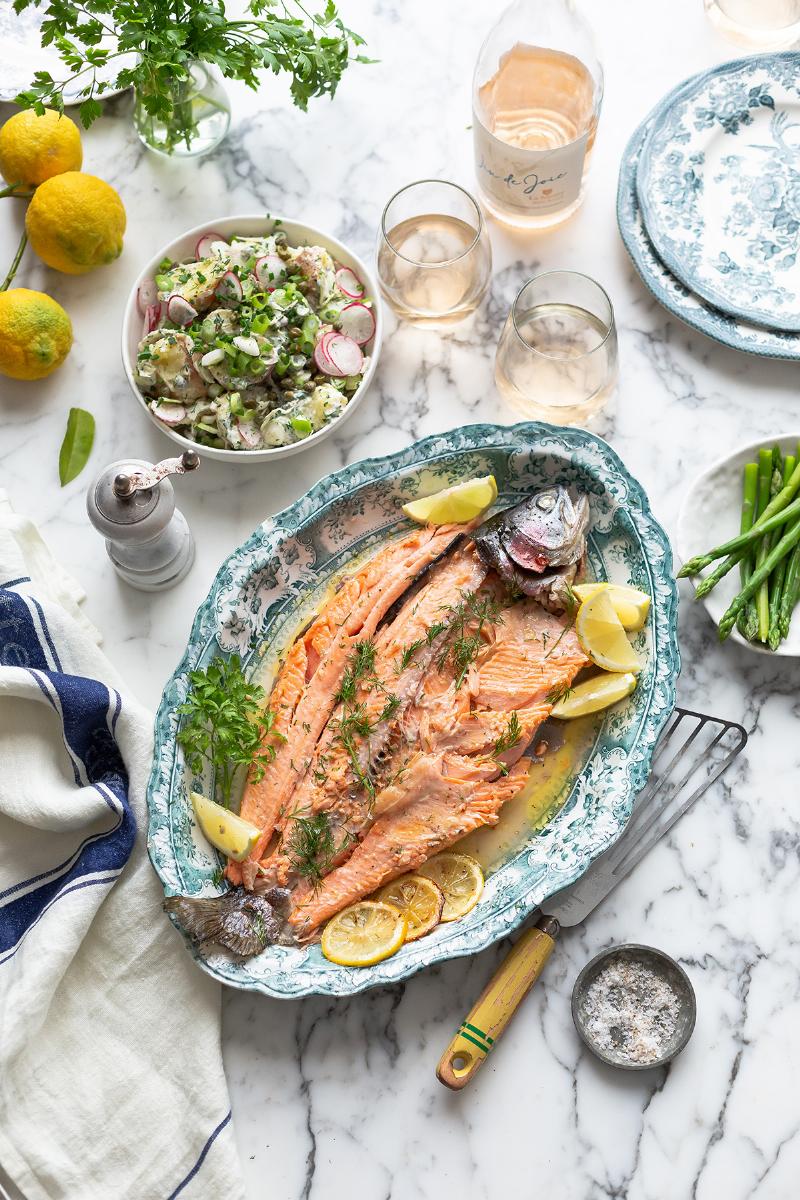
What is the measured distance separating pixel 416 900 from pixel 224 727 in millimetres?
652

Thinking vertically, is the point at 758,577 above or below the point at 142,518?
below

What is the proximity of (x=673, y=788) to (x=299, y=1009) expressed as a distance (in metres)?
1.14

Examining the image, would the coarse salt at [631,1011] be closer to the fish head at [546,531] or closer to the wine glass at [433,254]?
the fish head at [546,531]

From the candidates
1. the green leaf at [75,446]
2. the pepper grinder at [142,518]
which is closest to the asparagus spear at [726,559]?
the pepper grinder at [142,518]

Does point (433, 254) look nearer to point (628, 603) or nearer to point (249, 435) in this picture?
point (249, 435)

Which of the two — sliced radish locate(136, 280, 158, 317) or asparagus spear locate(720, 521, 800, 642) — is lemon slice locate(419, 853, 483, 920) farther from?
sliced radish locate(136, 280, 158, 317)

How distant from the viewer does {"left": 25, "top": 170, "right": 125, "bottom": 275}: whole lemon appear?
10.2 ft

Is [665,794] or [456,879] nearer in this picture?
[456,879]

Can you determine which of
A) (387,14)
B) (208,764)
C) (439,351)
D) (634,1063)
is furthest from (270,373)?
(634,1063)

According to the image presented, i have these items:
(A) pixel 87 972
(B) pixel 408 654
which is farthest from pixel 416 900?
(A) pixel 87 972

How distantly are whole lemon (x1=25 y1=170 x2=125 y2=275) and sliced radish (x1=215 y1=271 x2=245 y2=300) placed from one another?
14.9 inches

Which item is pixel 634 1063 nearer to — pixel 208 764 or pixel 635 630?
pixel 635 630

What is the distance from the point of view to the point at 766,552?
303 centimetres

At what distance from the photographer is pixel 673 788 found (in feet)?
9.79
